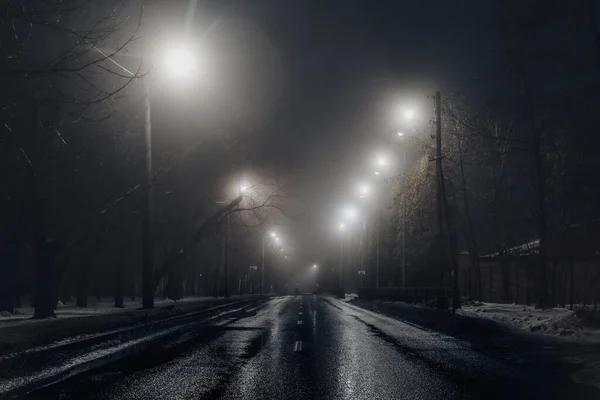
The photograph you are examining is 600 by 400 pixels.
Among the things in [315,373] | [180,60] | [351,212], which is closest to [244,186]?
[180,60]

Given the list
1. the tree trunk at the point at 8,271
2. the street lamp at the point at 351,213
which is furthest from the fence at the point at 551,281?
the street lamp at the point at 351,213

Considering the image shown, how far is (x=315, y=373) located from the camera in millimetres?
11789

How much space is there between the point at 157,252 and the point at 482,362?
179ft

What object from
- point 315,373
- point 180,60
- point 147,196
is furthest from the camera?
point 147,196

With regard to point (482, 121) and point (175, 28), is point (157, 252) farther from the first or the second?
point (175, 28)

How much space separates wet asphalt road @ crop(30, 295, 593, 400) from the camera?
9680mm

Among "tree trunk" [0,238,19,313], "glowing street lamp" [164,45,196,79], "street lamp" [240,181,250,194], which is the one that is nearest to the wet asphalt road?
"glowing street lamp" [164,45,196,79]

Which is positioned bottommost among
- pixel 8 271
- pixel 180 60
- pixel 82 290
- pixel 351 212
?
pixel 82 290

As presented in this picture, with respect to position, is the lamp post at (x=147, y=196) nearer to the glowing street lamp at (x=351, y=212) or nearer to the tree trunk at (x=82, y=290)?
the tree trunk at (x=82, y=290)

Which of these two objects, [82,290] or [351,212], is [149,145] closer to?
[82,290]

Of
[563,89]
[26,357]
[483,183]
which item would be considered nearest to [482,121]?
[483,183]

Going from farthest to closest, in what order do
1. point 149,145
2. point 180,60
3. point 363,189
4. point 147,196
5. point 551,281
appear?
1. point 363,189
2. point 551,281
3. point 147,196
4. point 149,145
5. point 180,60

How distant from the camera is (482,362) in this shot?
13742 millimetres

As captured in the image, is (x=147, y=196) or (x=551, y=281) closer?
(x=147, y=196)
